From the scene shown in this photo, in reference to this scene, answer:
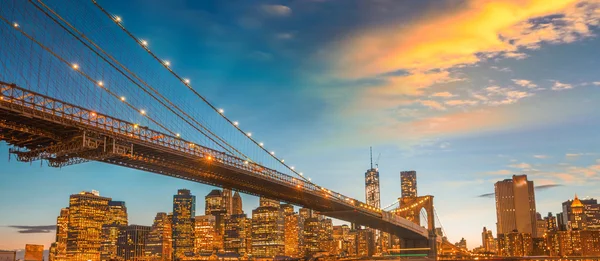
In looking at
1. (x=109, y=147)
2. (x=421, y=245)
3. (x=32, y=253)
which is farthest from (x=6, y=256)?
(x=421, y=245)

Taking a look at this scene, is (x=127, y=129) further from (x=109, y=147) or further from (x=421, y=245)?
(x=421, y=245)

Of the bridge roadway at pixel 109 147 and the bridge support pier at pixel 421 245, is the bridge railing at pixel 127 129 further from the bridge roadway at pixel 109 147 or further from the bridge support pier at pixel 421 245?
the bridge support pier at pixel 421 245

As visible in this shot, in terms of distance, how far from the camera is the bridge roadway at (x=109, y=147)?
40.9 m

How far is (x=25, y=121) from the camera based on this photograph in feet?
136

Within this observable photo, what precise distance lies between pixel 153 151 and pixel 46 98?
14.0m

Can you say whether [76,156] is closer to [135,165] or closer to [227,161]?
[135,165]

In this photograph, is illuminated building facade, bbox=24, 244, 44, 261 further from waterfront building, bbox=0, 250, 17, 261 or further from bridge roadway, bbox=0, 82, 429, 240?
bridge roadway, bbox=0, 82, 429, 240

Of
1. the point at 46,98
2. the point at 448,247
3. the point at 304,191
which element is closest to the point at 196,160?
the point at 46,98

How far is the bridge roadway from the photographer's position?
40.9m

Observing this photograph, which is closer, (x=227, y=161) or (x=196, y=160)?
(x=196, y=160)

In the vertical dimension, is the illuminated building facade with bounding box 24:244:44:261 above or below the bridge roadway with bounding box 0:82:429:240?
Answer: below

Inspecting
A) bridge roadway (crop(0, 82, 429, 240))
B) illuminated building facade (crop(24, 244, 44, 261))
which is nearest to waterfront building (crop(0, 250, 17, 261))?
illuminated building facade (crop(24, 244, 44, 261))

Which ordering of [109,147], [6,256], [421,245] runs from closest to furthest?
[109,147]
[6,256]
[421,245]

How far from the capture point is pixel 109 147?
4831 centimetres
